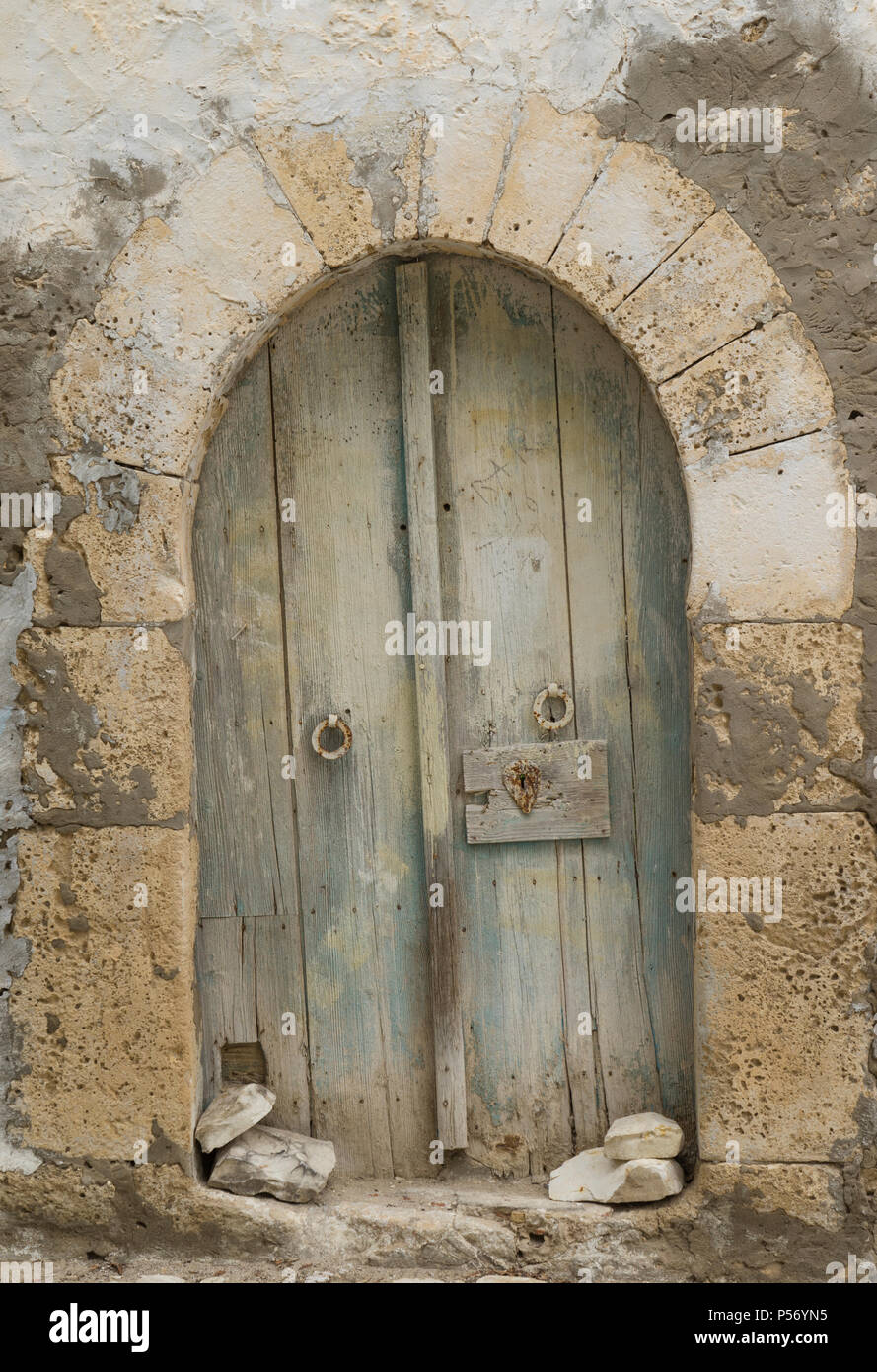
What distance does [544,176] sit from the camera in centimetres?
270

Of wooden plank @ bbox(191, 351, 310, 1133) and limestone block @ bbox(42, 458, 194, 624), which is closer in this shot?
limestone block @ bbox(42, 458, 194, 624)

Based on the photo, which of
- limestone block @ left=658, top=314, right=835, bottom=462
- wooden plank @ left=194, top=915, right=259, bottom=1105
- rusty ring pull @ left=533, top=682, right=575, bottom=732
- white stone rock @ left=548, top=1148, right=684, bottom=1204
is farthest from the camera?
wooden plank @ left=194, top=915, right=259, bottom=1105

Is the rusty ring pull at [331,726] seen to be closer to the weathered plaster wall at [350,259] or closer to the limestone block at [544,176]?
the weathered plaster wall at [350,259]

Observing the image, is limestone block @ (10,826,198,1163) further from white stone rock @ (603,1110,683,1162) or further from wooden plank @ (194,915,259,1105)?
white stone rock @ (603,1110,683,1162)

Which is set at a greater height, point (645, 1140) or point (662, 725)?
point (662, 725)

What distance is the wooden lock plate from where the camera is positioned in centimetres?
298

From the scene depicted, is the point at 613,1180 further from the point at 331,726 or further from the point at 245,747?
the point at 245,747

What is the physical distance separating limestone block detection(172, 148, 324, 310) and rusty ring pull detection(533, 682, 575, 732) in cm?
115

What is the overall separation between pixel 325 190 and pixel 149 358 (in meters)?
0.57

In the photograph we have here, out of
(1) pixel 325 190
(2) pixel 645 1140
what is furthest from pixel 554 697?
(1) pixel 325 190

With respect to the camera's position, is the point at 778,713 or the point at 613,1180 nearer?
the point at 778,713

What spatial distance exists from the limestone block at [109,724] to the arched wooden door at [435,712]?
241 millimetres

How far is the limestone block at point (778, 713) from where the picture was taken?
8.74 ft

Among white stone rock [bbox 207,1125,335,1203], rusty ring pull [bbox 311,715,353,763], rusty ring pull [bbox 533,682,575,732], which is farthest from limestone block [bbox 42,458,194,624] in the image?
white stone rock [bbox 207,1125,335,1203]
